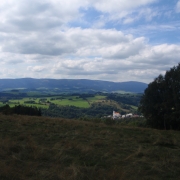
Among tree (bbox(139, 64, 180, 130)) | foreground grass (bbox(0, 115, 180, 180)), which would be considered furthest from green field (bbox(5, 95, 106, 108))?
foreground grass (bbox(0, 115, 180, 180))

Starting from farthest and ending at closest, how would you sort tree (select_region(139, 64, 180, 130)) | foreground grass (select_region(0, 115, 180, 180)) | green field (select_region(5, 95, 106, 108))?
green field (select_region(5, 95, 106, 108)), tree (select_region(139, 64, 180, 130)), foreground grass (select_region(0, 115, 180, 180))

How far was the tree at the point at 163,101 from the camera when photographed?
83.8 feet

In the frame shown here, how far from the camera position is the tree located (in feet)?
83.8

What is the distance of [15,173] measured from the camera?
17.4 ft

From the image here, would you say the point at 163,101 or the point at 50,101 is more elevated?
the point at 163,101

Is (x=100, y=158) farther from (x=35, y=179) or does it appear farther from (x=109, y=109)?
(x=109, y=109)

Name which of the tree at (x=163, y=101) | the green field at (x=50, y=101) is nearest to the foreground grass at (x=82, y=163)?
the tree at (x=163, y=101)

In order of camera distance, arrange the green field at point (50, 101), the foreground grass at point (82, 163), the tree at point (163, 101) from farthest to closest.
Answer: the green field at point (50, 101)
the tree at point (163, 101)
the foreground grass at point (82, 163)

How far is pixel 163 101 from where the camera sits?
26.8 m

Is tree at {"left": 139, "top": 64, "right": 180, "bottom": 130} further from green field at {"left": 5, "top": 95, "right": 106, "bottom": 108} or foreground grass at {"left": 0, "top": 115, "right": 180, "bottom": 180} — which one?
green field at {"left": 5, "top": 95, "right": 106, "bottom": 108}

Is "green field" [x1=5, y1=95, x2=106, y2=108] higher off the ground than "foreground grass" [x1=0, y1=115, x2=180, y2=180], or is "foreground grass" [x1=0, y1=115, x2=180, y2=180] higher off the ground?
"foreground grass" [x1=0, y1=115, x2=180, y2=180]

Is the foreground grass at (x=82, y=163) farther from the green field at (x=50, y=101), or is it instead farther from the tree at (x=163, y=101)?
the green field at (x=50, y=101)

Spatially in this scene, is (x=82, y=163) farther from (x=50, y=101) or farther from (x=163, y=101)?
(x=50, y=101)

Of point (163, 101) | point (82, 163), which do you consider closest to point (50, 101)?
point (163, 101)
